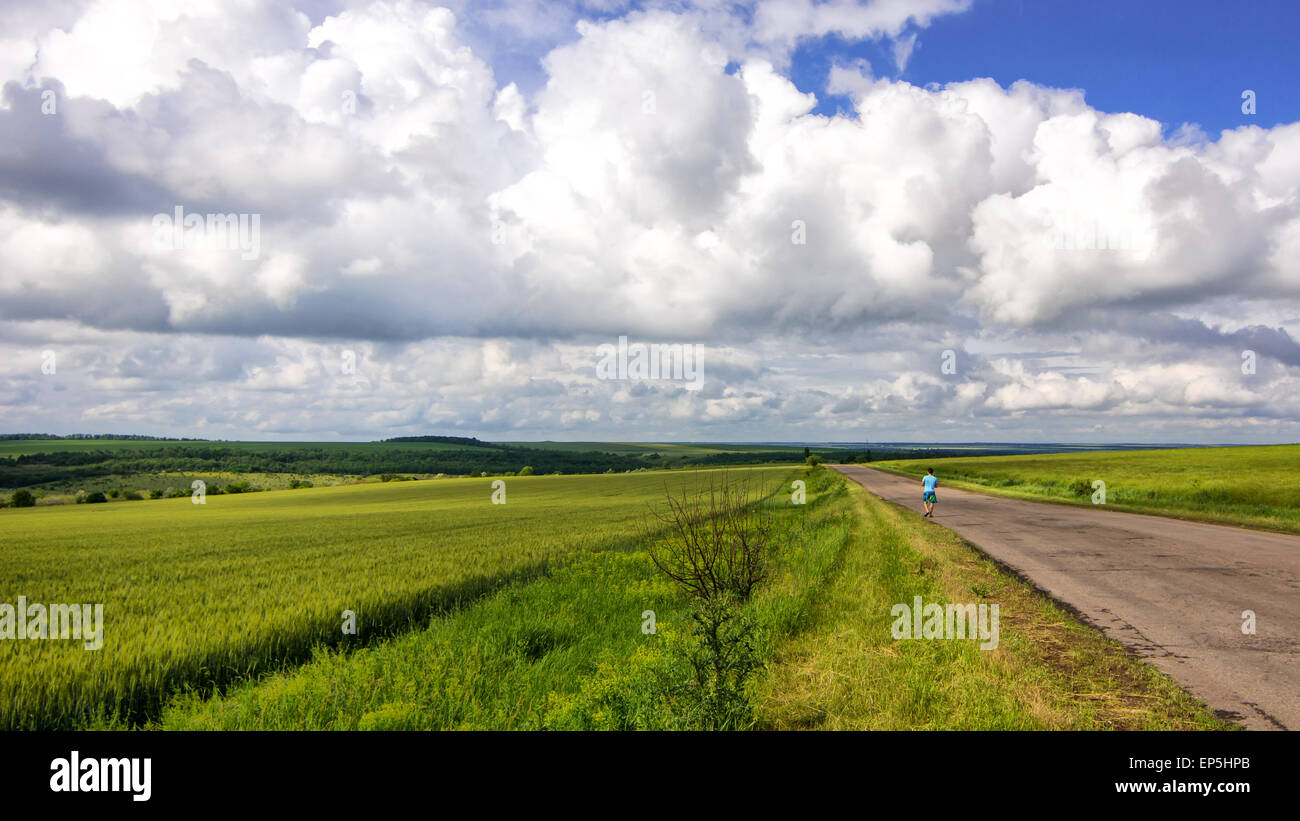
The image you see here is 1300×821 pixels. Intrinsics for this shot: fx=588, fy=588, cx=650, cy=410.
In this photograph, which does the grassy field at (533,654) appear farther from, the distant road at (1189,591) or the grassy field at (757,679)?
the distant road at (1189,591)

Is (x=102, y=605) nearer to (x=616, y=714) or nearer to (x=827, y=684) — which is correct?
(x=616, y=714)

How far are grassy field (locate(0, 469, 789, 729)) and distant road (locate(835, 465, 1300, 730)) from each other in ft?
34.8

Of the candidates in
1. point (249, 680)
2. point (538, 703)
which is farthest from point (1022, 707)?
point (249, 680)

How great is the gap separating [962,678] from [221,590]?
1321cm

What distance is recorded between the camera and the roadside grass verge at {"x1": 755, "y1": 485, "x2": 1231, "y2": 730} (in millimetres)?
5312

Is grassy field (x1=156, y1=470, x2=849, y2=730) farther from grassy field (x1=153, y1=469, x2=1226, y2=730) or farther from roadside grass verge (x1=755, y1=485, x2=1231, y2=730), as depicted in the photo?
roadside grass verge (x1=755, y1=485, x2=1231, y2=730)

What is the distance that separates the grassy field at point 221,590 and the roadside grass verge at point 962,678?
6.72m

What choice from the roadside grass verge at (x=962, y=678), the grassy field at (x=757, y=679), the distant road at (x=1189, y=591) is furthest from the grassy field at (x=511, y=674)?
the distant road at (x=1189, y=591)

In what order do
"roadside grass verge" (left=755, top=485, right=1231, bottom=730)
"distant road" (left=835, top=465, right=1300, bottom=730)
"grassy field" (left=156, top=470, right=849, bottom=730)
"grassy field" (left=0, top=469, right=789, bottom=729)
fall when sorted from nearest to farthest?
"roadside grass verge" (left=755, top=485, right=1231, bottom=730) < "grassy field" (left=156, top=470, right=849, bottom=730) < "distant road" (left=835, top=465, right=1300, bottom=730) < "grassy field" (left=0, top=469, right=789, bottom=729)

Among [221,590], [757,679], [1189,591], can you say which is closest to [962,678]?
[757,679]

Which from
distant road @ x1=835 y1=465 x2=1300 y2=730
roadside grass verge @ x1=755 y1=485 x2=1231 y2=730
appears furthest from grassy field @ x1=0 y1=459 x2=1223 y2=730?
distant road @ x1=835 y1=465 x2=1300 y2=730

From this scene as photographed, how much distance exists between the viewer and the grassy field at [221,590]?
6766 mm

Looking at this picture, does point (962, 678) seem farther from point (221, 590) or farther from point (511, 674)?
point (221, 590)

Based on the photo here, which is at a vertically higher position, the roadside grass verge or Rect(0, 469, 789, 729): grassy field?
the roadside grass verge
